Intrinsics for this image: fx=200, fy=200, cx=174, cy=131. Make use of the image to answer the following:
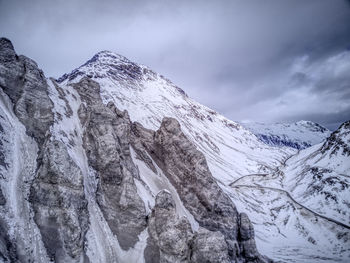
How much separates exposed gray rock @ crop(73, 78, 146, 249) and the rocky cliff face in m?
0.15

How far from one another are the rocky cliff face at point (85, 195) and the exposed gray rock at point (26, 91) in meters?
0.15

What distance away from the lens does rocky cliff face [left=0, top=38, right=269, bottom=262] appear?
24.5 meters

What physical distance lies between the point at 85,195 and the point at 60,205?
15.7 feet

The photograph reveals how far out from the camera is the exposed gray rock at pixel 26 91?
33.1m

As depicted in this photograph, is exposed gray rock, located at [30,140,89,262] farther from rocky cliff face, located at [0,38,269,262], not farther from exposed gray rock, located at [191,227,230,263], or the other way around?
exposed gray rock, located at [191,227,230,263]

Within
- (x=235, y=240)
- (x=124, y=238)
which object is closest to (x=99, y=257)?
(x=124, y=238)

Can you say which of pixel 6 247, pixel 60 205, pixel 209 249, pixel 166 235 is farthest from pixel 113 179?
pixel 209 249

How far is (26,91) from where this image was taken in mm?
35844

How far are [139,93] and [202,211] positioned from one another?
146 metres

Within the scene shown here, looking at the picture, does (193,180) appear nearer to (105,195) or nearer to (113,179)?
(113,179)

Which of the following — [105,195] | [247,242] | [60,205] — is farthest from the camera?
[247,242]

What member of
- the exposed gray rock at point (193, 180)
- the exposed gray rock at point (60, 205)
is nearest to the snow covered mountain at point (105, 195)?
the exposed gray rock at point (60, 205)

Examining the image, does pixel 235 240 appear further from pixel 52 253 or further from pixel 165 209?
pixel 52 253

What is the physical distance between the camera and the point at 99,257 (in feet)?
88.2
